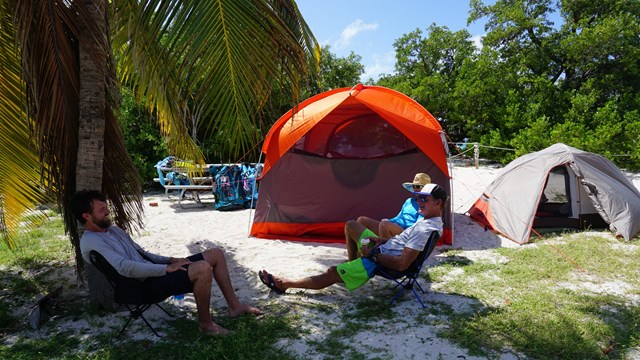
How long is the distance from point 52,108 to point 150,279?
140 centimetres

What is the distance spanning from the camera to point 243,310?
3.34 metres

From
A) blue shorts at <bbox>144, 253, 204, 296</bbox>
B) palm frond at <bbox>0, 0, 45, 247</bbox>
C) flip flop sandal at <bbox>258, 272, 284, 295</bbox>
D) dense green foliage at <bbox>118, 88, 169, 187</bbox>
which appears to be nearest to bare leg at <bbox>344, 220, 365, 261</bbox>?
flip flop sandal at <bbox>258, 272, 284, 295</bbox>

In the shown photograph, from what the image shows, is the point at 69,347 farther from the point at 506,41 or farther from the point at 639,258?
the point at 506,41

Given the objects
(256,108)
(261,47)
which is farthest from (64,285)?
(261,47)

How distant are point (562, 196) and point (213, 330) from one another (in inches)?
203

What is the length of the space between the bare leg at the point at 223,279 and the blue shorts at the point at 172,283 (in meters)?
0.30

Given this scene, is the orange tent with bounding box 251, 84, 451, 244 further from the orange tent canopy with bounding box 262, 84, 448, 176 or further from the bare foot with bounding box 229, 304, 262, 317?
the bare foot with bounding box 229, 304, 262, 317

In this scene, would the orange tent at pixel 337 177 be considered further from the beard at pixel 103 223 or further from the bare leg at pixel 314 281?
the beard at pixel 103 223

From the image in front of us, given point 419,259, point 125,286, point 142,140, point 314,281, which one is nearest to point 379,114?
point 419,259

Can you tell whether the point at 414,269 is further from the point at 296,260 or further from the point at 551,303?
the point at 296,260

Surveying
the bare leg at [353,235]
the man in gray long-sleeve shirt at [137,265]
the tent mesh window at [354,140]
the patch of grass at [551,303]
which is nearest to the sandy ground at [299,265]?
the patch of grass at [551,303]

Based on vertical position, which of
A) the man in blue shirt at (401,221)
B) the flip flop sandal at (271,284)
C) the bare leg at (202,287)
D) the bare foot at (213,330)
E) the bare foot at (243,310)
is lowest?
the bare foot at (213,330)

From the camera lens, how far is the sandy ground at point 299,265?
9.61ft

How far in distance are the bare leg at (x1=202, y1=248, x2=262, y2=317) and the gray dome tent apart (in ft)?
12.1
